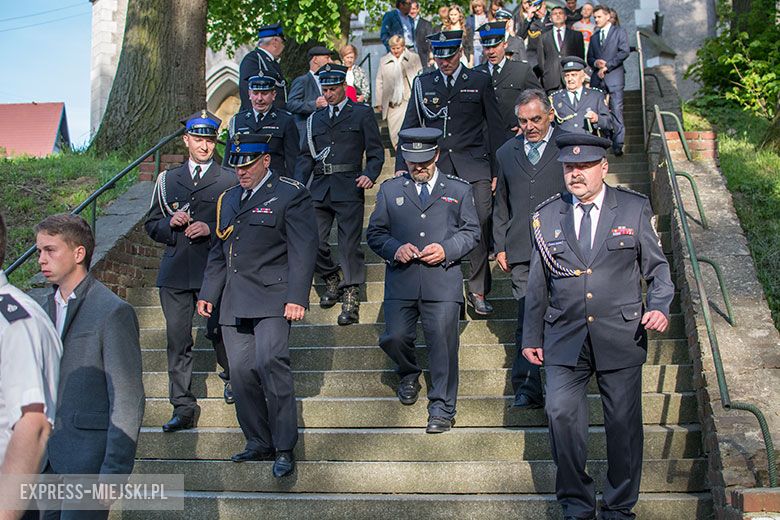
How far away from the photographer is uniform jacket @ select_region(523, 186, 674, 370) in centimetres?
595

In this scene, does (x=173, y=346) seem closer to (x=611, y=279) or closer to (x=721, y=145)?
(x=611, y=279)

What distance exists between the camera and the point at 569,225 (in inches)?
243

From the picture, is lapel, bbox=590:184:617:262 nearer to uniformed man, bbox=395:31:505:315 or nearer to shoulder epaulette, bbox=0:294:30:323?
uniformed man, bbox=395:31:505:315

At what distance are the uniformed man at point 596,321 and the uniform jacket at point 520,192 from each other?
51.0 inches

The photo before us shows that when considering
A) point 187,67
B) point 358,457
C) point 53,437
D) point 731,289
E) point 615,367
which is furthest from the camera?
point 187,67

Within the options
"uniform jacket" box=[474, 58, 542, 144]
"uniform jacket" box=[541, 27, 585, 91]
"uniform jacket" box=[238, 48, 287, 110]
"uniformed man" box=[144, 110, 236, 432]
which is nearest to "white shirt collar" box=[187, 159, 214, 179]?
"uniformed man" box=[144, 110, 236, 432]

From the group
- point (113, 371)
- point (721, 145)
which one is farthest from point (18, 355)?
point (721, 145)

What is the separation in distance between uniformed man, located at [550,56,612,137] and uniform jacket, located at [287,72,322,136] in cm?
259

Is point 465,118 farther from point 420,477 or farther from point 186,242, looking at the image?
point 420,477

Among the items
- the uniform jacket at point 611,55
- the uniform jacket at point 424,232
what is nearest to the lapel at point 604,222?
the uniform jacket at point 424,232

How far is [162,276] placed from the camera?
7.86 metres

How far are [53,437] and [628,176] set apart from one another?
8382 mm

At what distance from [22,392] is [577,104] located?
762 cm

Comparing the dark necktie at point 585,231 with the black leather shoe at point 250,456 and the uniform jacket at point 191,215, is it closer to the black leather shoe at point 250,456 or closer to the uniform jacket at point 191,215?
the black leather shoe at point 250,456
